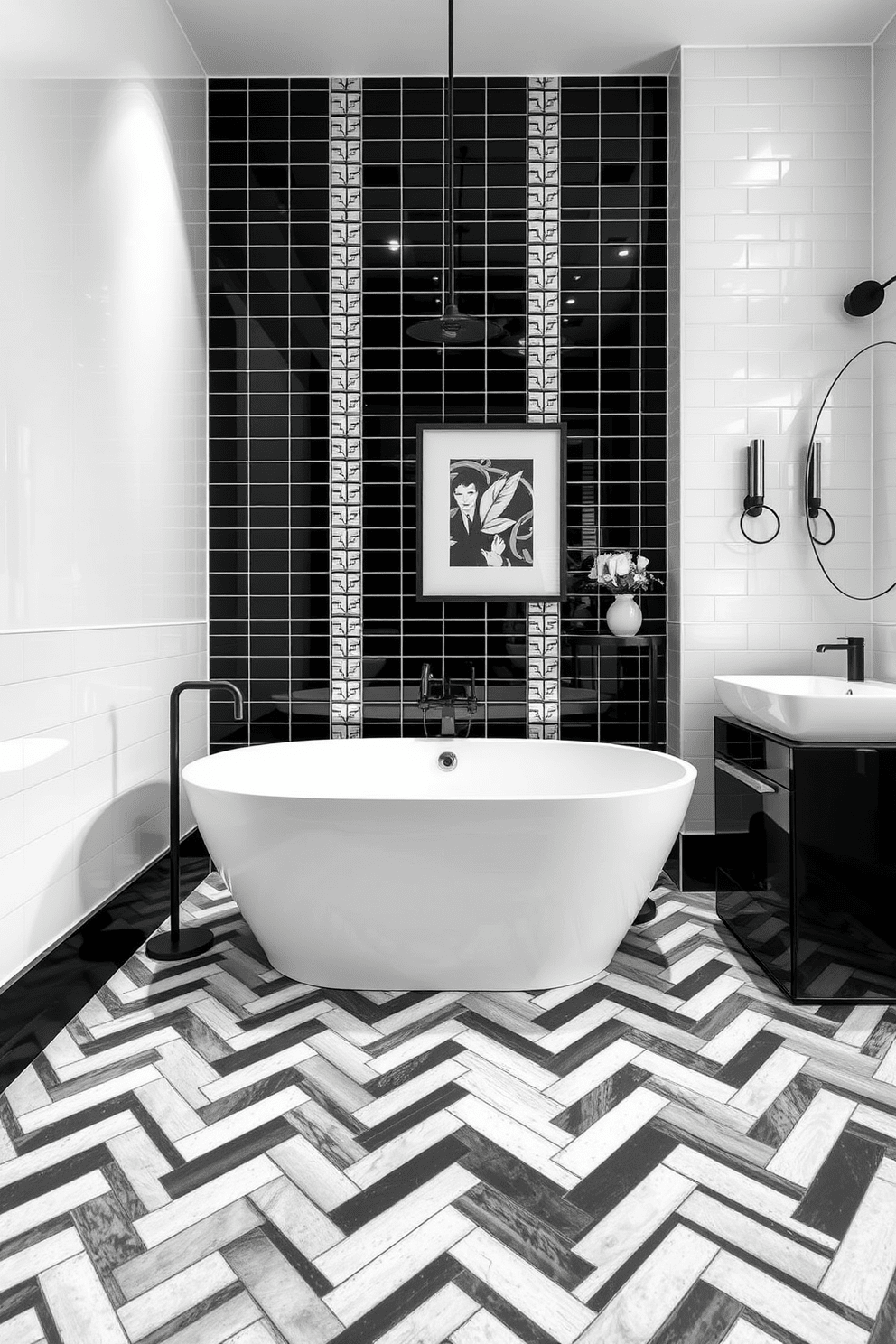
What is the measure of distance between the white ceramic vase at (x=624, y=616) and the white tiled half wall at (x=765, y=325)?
0.18m

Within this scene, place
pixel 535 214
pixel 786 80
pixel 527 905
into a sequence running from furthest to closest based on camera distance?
pixel 535 214 < pixel 786 80 < pixel 527 905

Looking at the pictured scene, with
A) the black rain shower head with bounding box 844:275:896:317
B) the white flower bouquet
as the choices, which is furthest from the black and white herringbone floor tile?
the black rain shower head with bounding box 844:275:896:317

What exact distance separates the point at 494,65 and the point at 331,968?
11.3ft

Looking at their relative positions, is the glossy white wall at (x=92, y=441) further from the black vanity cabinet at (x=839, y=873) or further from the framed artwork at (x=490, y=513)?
the black vanity cabinet at (x=839, y=873)

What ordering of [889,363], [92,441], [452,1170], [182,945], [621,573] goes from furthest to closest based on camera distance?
[621,573] → [889,363] → [182,945] → [92,441] → [452,1170]

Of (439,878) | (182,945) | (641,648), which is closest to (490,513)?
(641,648)

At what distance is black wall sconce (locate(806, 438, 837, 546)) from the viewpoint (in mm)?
3111

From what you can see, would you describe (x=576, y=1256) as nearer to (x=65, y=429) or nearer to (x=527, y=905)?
(x=527, y=905)

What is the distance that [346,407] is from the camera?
340 centimetres

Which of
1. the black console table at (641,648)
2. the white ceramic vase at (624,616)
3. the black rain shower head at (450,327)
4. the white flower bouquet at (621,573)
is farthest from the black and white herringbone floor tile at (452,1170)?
the black rain shower head at (450,327)

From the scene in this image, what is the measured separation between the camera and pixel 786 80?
10.3 ft

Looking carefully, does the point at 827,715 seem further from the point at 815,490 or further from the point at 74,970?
the point at 74,970

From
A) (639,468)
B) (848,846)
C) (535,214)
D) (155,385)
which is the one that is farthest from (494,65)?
(848,846)

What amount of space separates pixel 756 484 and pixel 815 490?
0.23m
